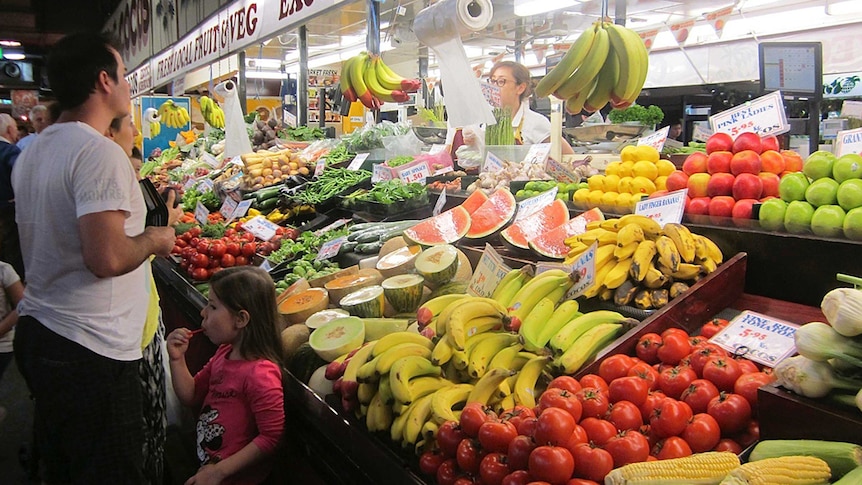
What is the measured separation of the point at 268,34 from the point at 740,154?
4.28 m

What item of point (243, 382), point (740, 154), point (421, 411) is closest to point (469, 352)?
point (421, 411)

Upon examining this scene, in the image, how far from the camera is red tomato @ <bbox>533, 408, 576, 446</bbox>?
1345 millimetres

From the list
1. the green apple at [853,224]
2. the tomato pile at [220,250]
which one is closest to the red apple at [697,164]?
the green apple at [853,224]

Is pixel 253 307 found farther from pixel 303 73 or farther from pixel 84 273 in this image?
pixel 303 73

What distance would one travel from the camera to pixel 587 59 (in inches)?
113

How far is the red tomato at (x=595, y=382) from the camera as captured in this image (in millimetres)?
1671

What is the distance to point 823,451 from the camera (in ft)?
3.94

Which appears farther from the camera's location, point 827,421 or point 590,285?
point 590,285

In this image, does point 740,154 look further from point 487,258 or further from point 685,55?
point 685,55

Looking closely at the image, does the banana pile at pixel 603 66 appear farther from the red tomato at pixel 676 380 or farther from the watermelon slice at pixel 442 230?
the red tomato at pixel 676 380

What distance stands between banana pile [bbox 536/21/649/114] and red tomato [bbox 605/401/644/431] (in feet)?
5.90

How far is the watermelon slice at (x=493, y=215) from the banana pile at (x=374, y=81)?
181 cm

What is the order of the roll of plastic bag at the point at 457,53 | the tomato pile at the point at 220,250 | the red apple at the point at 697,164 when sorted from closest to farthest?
the red apple at the point at 697,164 → the roll of plastic bag at the point at 457,53 → the tomato pile at the point at 220,250

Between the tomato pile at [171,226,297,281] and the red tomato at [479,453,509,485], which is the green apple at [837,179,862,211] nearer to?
the red tomato at [479,453,509,485]
